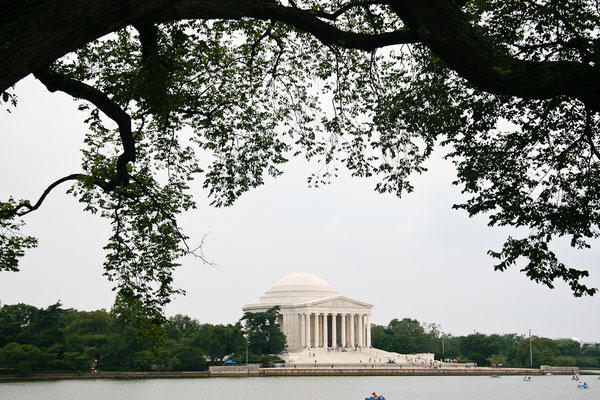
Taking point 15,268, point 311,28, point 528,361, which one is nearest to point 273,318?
point 528,361

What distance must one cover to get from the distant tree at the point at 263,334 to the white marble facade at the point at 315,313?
1558cm

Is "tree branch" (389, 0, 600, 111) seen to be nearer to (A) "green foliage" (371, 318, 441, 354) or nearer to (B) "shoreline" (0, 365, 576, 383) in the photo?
(B) "shoreline" (0, 365, 576, 383)

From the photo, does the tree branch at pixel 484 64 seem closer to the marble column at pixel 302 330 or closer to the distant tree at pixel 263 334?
the distant tree at pixel 263 334

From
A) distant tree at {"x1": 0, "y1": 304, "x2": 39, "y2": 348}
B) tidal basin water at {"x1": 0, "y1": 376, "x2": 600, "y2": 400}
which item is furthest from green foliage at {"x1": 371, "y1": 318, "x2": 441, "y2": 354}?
distant tree at {"x1": 0, "y1": 304, "x2": 39, "y2": 348}

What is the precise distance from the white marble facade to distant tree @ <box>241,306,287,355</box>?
15.6 metres

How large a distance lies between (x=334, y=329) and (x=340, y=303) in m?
4.84

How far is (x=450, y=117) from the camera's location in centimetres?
1291

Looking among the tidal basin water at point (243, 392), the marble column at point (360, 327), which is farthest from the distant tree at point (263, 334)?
the tidal basin water at point (243, 392)

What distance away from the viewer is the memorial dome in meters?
127

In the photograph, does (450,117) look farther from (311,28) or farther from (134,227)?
(134,227)

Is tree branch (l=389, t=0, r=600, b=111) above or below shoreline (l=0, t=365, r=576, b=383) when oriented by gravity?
above

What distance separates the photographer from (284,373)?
3231 inches

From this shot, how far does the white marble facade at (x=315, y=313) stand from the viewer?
12106cm

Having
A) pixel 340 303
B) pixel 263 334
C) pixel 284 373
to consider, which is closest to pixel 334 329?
pixel 340 303
